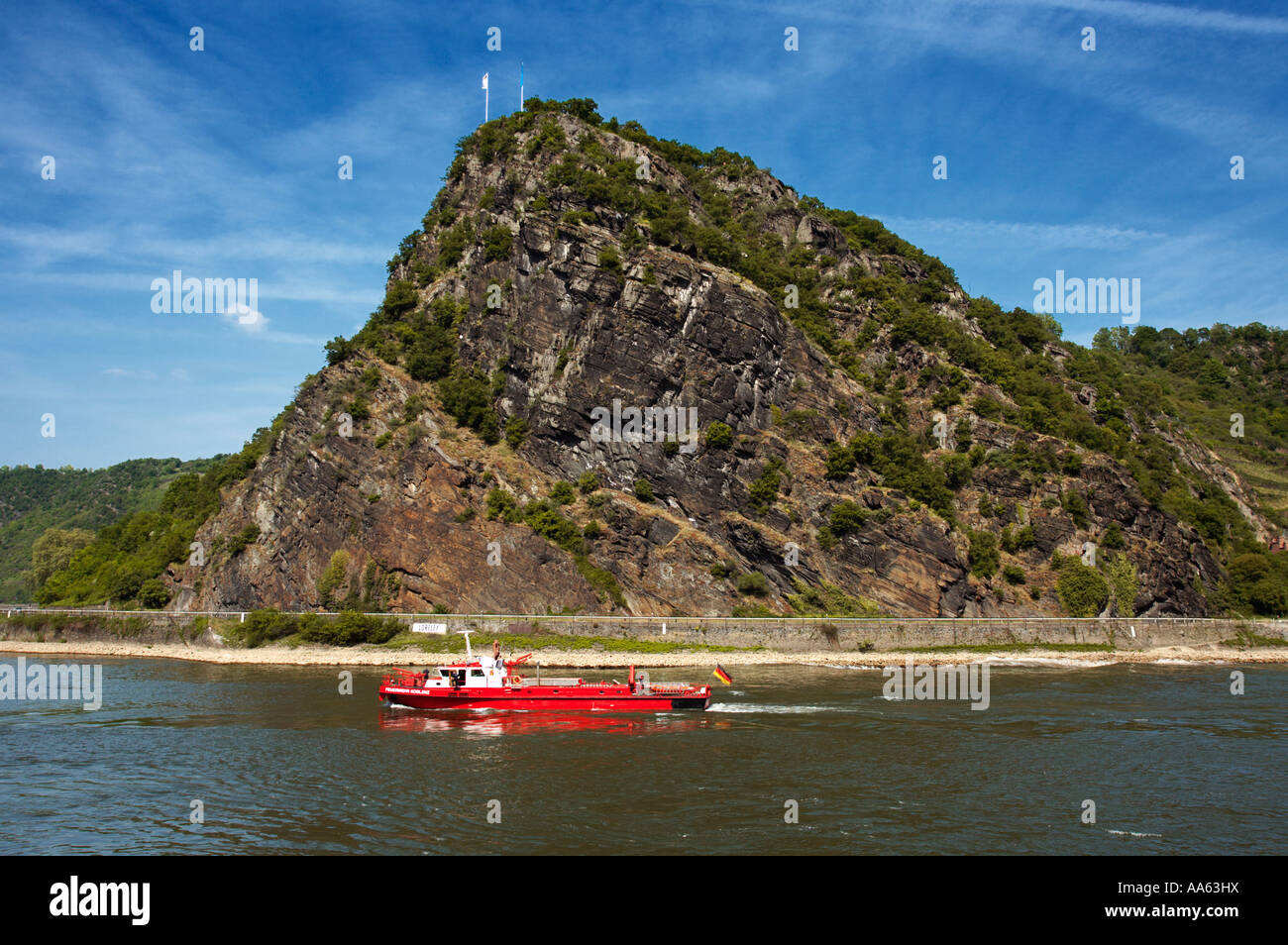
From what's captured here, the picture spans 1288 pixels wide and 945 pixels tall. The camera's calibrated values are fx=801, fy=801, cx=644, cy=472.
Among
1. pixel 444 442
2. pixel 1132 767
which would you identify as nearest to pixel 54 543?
pixel 444 442

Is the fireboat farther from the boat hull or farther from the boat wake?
the boat wake

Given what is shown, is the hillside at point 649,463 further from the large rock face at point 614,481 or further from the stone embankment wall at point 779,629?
the stone embankment wall at point 779,629

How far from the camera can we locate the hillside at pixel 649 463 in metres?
81.2

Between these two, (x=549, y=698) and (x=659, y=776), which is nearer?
(x=659, y=776)

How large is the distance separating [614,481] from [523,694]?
1572 inches

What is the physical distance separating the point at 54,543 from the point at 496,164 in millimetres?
91946

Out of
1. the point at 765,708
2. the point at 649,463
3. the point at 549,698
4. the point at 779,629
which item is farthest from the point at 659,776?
the point at 649,463

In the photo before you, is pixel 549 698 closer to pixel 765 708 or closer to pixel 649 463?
pixel 765 708

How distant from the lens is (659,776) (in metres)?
34.6

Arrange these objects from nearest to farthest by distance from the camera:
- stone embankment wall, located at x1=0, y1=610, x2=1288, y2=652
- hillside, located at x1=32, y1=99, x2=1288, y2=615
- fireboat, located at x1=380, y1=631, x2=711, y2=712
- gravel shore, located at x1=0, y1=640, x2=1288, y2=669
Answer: fireboat, located at x1=380, y1=631, x2=711, y2=712, gravel shore, located at x1=0, y1=640, x2=1288, y2=669, stone embankment wall, located at x1=0, y1=610, x2=1288, y2=652, hillside, located at x1=32, y1=99, x2=1288, y2=615

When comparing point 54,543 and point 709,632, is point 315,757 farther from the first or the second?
point 54,543

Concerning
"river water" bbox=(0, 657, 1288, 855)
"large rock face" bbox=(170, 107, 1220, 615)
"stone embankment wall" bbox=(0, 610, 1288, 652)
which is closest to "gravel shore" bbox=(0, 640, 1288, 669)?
"stone embankment wall" bbox=(0, 610, 1288, 652)

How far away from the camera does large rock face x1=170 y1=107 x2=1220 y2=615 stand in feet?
263

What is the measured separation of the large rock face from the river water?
2627 cm
